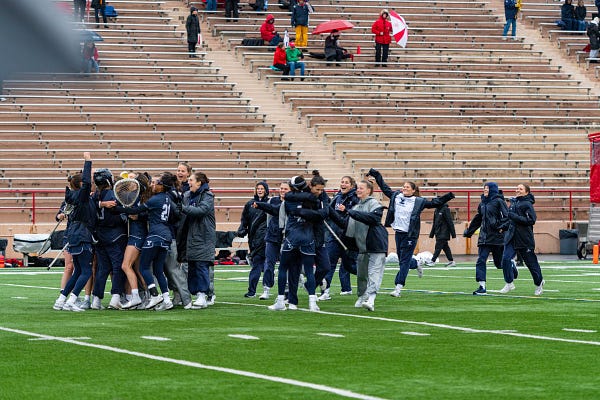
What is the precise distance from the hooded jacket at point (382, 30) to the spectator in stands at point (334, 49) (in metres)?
1.13

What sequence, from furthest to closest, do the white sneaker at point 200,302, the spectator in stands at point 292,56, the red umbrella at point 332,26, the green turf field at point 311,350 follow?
1. the red umbrella at point 332,26
2. the spectator in stands at point 292,56
3. the white sneaker at point 200,302
4. the green turf field at point 311,350

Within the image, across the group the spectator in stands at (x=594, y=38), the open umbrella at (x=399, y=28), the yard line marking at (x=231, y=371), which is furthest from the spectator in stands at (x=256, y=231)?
the spectator in stands at (x=594, y=38)

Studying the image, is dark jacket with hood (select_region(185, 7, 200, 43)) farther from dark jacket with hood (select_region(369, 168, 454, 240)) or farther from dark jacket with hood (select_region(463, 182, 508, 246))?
dark jacket with hood (select_region(369, 168, 454, 240))

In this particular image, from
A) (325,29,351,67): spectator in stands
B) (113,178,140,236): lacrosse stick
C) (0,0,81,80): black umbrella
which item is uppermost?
(325,29,351,67): spectator in stands

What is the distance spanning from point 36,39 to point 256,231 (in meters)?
12.9

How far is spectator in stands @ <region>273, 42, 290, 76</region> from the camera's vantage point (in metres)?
38.6

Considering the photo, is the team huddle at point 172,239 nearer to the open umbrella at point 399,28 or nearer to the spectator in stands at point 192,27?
the spectator in stands at point 192,27

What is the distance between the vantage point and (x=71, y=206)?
16359 millimetres

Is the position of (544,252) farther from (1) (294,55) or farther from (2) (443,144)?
(1) (294,55)

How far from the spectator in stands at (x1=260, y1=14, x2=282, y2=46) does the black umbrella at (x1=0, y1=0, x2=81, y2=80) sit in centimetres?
3395

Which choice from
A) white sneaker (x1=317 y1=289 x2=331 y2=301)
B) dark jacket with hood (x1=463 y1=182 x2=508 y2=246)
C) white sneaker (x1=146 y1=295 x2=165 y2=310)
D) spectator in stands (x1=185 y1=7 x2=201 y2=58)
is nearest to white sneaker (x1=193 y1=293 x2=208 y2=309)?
white sneaker (x1=146 y1=295 x2=165 y2=310)

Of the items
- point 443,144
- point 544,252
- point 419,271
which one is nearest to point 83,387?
point 419,271

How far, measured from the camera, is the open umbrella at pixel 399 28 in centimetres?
4048

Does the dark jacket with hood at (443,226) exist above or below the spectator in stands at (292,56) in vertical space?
below
